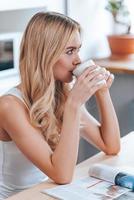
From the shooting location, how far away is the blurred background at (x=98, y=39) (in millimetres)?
2451

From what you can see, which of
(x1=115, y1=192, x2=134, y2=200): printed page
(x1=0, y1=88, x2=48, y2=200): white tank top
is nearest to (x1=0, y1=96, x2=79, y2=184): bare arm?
(x1=0, y1=88, x2=48, y2=200): white tank top

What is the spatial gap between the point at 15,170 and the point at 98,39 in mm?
1696

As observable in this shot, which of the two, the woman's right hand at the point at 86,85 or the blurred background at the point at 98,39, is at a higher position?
the woman's right hand at the point at 86,85

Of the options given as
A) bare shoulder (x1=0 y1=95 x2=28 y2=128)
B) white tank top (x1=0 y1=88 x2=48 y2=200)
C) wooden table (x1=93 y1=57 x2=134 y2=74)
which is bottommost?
wooden table (x1=93 y1=57 x2=134 y2=74)

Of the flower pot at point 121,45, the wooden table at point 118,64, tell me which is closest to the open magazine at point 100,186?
the wooden table at point 118,64

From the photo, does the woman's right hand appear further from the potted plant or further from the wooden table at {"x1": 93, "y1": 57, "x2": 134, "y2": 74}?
the potted plant

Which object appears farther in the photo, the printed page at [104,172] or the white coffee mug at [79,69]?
the white coffee mug at [79,69]

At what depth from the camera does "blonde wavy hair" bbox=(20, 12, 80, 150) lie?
1550 millimetres

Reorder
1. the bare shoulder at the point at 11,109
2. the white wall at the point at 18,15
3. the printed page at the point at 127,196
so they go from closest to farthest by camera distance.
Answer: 1. the printed page at the point at 127,196
2. the bare shoulder at the point at 11,109
3. the white wall at the point at 18,15

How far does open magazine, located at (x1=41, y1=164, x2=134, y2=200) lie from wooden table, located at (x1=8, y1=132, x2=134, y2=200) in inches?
1.3

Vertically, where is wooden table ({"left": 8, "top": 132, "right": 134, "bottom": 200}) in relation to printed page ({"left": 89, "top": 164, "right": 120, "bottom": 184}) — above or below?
below

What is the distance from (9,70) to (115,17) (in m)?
1.06

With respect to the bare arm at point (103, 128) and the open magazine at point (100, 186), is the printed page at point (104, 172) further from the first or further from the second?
the bare arm at point (103, 128)

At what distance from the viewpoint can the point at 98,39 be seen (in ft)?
10.2
